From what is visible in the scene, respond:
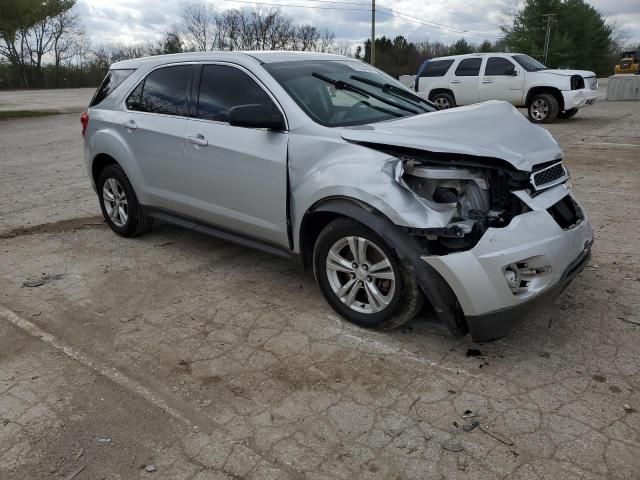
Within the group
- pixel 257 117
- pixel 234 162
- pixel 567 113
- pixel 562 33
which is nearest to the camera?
pixel 257 117

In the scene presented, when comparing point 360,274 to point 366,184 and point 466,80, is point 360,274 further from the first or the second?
point 466,80

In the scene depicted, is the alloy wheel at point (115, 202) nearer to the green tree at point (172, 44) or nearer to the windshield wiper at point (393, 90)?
the windshield wiper at point (393, 90)

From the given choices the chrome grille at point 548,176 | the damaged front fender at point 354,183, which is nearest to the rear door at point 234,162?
the damaged front fender at point 354,183

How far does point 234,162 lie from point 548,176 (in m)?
2.20

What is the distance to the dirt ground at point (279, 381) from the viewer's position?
2492 mm

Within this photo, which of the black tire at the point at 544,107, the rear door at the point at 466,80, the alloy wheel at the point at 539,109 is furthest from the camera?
the rear door at the point at 466,80

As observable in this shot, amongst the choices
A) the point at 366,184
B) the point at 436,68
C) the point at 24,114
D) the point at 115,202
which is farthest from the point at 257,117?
the point at 24,114

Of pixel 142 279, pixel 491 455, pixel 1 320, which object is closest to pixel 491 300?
pixel 491 455

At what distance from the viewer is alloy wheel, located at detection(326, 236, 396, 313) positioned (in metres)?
3.38

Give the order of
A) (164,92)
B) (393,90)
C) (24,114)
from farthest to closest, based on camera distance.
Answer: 1. (24,114)
2. (164,92)
3. (393,90)

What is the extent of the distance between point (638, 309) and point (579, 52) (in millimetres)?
52949

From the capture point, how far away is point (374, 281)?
3.46 meters

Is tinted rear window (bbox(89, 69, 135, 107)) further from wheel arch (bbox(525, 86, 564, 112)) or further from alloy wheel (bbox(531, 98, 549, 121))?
alloy wheel (bbox(531, 98, 549, 121))

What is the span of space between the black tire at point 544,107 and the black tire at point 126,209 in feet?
39.3
